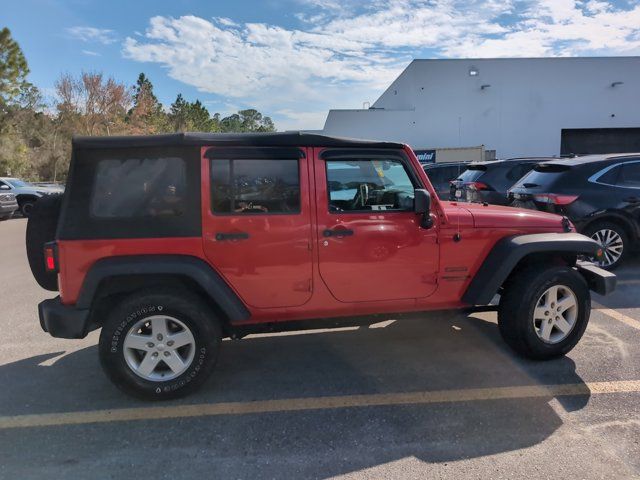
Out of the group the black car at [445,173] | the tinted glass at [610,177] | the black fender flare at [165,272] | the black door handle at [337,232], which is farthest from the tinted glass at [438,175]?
the black fender flare at [165,272]

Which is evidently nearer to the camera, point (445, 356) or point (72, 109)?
point (445, 356)

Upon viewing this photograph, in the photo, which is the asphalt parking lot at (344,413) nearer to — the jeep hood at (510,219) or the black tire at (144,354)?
the black tire at (144,354)

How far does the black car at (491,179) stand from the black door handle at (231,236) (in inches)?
265

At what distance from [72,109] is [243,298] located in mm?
45364

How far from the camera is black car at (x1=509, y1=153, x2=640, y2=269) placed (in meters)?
6.58

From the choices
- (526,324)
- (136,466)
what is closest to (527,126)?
(526,324)

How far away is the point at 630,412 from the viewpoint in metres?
3.08

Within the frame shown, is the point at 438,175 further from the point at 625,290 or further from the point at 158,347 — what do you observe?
the point at 158,347

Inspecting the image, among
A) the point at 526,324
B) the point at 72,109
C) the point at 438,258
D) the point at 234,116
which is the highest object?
the point at 234,116

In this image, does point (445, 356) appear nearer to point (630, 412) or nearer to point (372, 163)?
point (630, 412)

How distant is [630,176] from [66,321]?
24.2 ft

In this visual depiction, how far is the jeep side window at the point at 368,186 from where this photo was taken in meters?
3.49

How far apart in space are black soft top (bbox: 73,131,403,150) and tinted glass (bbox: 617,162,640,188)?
4988 mm

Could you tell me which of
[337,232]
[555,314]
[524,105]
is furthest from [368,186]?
[524,105]
